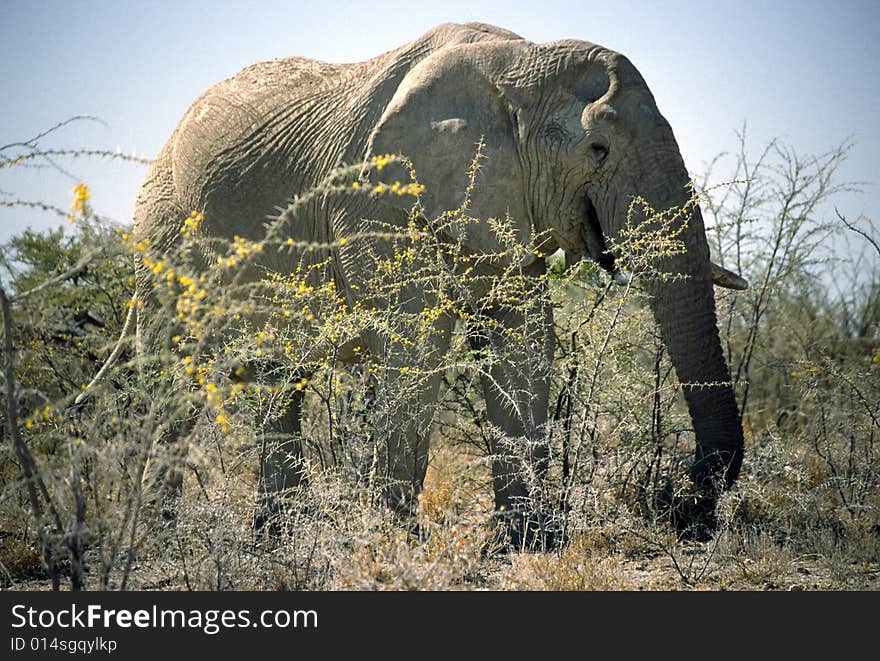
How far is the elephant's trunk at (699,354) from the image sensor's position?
575 centimetres

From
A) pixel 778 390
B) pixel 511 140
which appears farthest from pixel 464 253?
pixel 778 390

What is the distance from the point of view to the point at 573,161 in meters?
5.93

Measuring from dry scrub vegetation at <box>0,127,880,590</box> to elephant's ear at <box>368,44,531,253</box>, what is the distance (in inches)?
5.8

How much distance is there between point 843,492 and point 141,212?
501 centimetres

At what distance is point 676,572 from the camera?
5.44 m

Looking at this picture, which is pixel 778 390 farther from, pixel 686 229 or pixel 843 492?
pixel 686 229

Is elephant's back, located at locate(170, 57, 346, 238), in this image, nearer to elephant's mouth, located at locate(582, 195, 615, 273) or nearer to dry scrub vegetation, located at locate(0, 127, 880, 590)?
dry scrub vegetation, located at locate(0, 127, 880, 590)

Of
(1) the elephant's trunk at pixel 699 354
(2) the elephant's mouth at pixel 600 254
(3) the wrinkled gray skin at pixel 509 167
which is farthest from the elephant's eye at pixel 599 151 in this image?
(1) the elephant's trunk at pixel 699 354

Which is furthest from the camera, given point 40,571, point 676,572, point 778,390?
point 778,390

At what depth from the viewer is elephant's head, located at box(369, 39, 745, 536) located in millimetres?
5777

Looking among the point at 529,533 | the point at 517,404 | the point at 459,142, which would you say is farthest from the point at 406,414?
the point at 459,142

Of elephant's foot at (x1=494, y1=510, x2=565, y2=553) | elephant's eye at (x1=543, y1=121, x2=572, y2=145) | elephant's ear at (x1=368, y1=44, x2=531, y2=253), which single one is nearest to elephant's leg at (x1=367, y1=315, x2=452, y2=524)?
elephant's foot at (x1=494, y1=510, x2=565, y2=553)

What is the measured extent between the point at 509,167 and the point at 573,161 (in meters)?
0.37

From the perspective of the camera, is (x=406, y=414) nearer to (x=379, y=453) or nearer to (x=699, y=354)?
(x=379, y=453)
